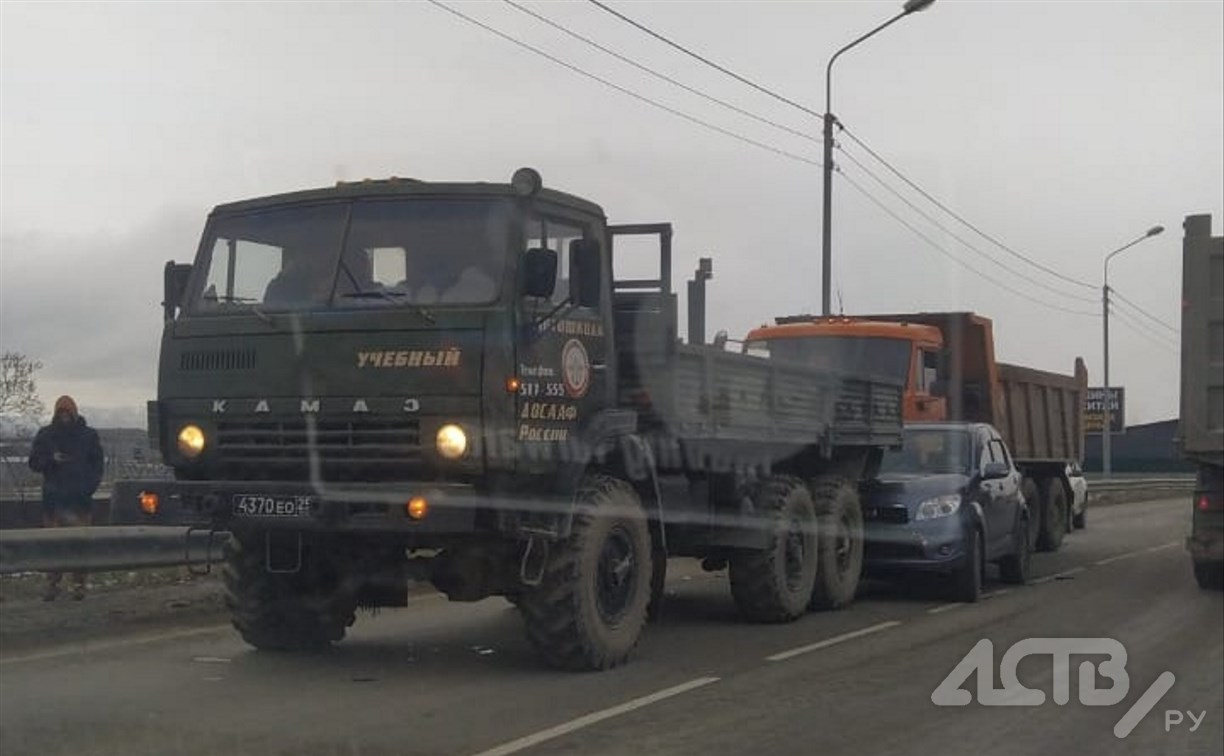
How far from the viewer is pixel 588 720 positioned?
8.02 meters

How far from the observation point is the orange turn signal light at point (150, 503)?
942cm

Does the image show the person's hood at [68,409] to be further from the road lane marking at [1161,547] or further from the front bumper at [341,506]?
the road lane marking at [1161,547]

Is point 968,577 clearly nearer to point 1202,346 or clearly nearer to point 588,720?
point 1202,346

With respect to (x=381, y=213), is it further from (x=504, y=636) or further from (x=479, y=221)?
(x=504, y=636)

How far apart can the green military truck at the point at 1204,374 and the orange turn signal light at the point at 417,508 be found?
28.0ft

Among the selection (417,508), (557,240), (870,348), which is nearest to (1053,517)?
(870,348)

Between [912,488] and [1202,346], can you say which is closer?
[912,488]

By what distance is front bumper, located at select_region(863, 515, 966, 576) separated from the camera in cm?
1371

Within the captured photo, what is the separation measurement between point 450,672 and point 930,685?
2940 millimetres

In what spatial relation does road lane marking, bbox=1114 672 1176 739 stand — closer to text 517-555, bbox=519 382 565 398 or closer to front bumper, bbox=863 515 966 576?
text 517-555, bbox=519 382 565 398

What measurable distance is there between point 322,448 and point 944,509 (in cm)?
676

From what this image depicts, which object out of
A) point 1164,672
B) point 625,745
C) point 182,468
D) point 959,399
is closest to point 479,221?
point 182,468

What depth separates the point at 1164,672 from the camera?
9773mm

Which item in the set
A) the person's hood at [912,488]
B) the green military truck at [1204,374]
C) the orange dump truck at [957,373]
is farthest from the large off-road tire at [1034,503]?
the person's hood at [912,488]
